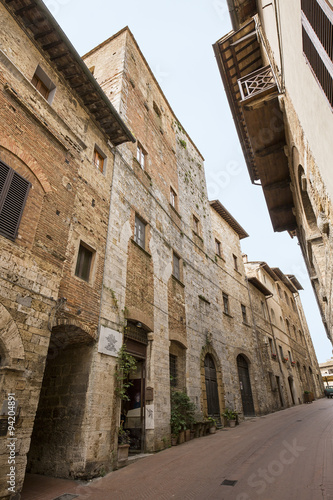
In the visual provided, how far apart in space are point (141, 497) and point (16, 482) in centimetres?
177

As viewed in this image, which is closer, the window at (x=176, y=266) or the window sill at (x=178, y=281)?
the window sill at (x=178, y=281)

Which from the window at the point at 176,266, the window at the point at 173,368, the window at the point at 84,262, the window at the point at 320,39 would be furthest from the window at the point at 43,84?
the window at the point at 173,368

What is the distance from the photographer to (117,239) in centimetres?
809

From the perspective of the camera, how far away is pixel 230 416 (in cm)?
1123

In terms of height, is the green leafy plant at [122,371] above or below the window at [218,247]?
below

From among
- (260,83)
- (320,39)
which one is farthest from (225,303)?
(320,39)

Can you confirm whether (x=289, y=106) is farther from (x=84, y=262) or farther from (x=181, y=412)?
(x=181, y=412)

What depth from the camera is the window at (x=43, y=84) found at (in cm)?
679

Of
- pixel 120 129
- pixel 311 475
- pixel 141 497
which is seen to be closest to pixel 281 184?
pixel 120 129

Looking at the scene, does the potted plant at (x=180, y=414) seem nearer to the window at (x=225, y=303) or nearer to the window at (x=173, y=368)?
the window at (x=173, y=368)

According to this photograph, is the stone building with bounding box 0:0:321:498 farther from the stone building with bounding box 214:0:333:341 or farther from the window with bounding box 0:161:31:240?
the stone building with bounding box 214:0:333:341

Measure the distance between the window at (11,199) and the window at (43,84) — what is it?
9.24ft

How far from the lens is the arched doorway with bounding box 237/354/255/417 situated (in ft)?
45.0

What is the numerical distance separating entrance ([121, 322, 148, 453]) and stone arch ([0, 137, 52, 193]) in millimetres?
4033
